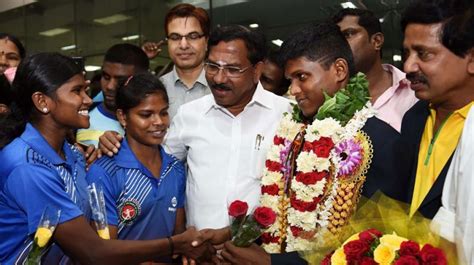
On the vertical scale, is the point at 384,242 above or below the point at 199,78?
above

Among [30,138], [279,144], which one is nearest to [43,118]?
[30,138]

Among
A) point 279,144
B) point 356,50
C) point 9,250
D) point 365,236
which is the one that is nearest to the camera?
point 365,236

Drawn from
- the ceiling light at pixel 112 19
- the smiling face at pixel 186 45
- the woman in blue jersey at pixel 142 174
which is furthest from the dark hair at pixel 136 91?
the ceiling light at pixel 112 19

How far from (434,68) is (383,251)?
2.21 feet

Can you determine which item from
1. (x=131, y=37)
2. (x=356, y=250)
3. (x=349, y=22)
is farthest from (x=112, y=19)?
(x=356, y=250)

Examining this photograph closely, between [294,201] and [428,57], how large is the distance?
0.81 metres

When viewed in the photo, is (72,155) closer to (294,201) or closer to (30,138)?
(30,138)

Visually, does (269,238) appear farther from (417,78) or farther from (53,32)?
(53,32)

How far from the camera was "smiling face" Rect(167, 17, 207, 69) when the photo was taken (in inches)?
145

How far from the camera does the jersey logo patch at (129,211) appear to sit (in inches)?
99.3

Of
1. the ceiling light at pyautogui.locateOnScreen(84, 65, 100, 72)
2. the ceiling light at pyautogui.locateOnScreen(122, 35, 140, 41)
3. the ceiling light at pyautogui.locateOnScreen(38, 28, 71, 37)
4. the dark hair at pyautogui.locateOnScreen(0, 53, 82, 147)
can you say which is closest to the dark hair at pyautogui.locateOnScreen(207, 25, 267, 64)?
the dark hair at pyautogui.locateOnScreen(0, 53, 82, 147)

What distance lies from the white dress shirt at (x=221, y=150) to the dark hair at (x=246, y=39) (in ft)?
0.62

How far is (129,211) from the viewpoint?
253 cm

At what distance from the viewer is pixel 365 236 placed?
145 cm
